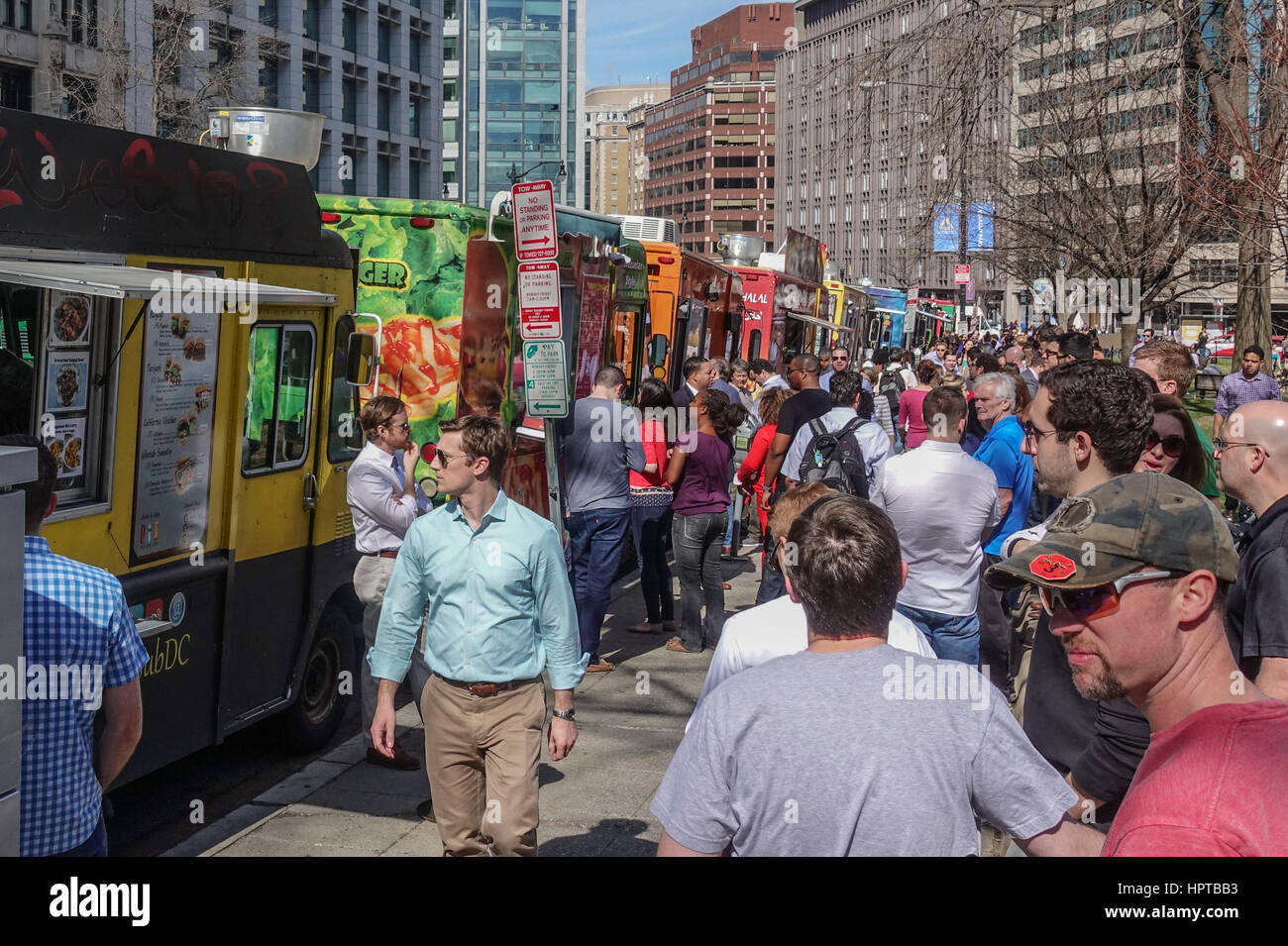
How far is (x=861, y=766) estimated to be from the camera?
8.87 feet

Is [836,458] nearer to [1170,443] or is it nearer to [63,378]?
[1170,443]

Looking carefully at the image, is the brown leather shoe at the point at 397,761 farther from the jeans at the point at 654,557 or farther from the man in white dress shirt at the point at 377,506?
the jeans at the point at 654,557

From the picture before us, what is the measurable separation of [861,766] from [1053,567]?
1.81ft

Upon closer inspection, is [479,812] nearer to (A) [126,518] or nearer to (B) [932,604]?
(A) [126,518]

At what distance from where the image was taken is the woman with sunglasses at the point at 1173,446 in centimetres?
482

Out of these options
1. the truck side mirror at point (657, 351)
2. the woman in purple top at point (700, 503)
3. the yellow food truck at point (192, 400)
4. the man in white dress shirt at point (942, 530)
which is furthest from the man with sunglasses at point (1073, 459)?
the truck side mirror at point (657, 351)

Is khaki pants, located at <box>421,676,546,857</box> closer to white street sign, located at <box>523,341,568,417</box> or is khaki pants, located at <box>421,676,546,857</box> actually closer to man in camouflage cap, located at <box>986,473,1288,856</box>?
man in camouflage cap, located at <box>986,473,1288,856</box>

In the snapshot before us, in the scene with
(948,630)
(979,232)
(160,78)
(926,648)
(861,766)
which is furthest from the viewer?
(160,78)

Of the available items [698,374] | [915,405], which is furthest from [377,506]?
[915,405]

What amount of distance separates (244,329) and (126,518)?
1.21 meters

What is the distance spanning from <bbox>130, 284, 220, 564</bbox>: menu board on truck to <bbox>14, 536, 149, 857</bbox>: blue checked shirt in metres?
2.26

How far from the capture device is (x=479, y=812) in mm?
5074

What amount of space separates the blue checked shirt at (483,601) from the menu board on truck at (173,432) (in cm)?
142

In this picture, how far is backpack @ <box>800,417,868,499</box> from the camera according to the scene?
26.5 feet
